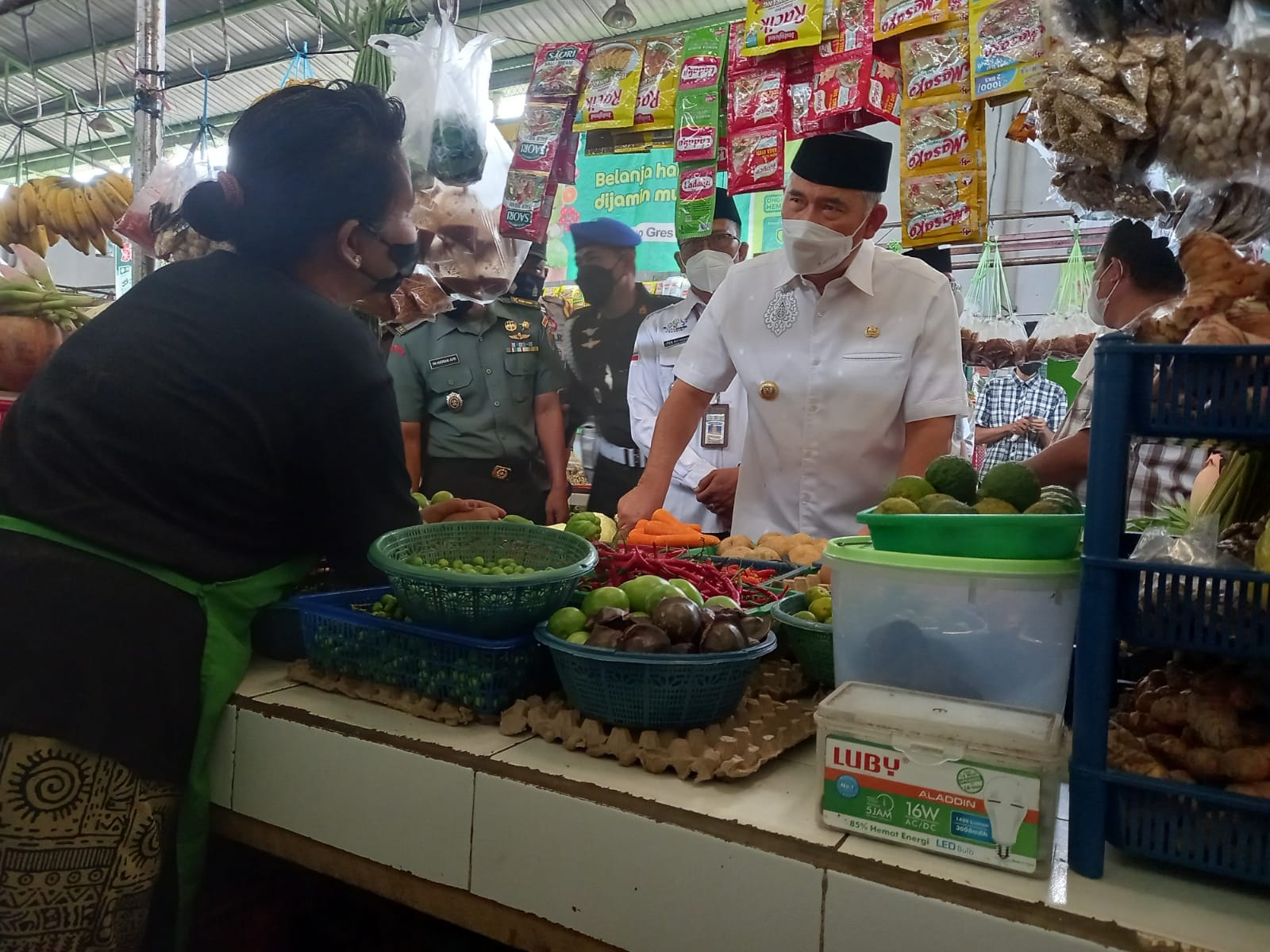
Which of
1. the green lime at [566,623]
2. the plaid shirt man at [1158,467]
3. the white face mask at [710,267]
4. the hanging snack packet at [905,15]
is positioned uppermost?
the hanging snack packet at [905,15]

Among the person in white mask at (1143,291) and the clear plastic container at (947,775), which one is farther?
the person in white mask at (1143,291)

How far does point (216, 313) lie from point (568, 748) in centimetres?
87

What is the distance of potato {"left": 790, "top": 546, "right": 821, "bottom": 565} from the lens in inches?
81.6

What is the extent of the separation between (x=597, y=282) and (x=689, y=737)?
3594 mm

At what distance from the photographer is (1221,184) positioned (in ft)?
3.09

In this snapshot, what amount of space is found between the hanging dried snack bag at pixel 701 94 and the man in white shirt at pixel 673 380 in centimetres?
36

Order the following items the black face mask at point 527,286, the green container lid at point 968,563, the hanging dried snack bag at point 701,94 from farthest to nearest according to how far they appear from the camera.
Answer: the black face mask at point 527,286, the hanging dried snack bag at point 701,94, the green container lid at point 968,563

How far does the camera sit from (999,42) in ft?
7.89

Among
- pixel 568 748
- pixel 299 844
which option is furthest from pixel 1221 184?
pixel 299 844

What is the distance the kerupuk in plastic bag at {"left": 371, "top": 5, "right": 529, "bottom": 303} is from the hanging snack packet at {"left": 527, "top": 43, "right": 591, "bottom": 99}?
441 millimetres

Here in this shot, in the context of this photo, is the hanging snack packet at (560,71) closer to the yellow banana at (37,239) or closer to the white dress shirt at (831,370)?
the white dress shirt at (831,370)

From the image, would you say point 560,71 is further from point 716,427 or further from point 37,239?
point 37,239

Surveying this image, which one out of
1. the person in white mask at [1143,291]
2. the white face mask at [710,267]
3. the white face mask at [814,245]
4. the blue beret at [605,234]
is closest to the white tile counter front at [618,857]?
the white face mask at [814,245]

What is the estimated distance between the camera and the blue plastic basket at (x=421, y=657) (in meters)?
1.25
